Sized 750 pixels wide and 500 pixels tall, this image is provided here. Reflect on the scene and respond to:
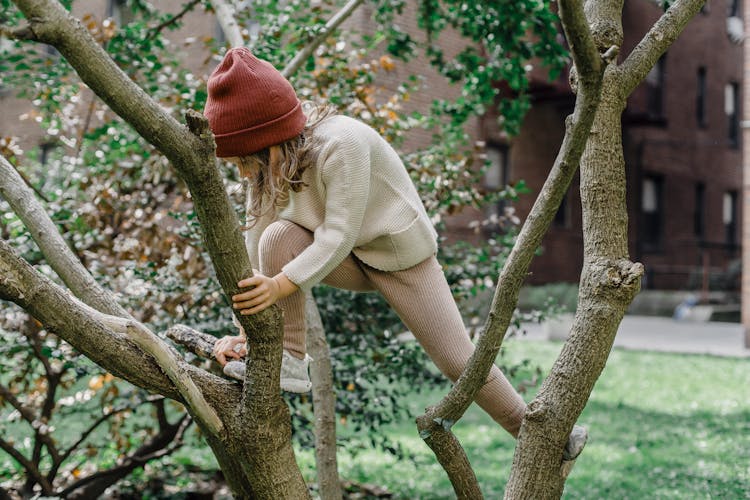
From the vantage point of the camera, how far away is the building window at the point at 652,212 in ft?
69.3

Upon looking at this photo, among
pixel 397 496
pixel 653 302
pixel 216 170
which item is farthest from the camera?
pixel 653 302

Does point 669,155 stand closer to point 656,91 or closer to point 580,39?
point 656,91

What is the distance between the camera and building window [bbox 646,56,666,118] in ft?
67.3

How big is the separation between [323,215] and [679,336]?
1206cm

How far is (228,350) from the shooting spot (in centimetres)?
267

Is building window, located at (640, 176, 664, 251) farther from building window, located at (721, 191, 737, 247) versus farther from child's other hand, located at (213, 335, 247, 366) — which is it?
child's other hand, located at (213, 335, 247, 366)

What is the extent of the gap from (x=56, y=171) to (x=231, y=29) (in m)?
2.09

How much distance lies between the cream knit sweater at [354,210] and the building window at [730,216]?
2350 centimetres

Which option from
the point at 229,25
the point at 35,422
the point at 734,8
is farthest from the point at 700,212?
the point at 35,422

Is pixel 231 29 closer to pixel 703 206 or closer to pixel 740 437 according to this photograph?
pixel 740 437

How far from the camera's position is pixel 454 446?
8.03 ft

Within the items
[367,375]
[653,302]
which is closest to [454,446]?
[367,375]

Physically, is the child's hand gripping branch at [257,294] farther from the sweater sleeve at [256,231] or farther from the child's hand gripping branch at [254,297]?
the sweater sleeve at [256,231]

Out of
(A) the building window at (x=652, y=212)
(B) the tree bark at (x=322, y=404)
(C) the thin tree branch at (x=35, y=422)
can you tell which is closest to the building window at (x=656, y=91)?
(A) the building window at (x=652, y=212)
